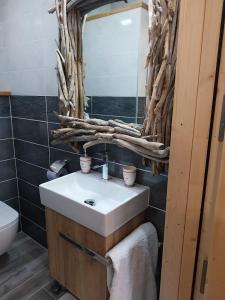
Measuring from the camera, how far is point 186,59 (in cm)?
68

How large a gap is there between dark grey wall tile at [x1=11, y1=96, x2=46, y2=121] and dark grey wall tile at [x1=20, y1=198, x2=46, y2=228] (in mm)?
864

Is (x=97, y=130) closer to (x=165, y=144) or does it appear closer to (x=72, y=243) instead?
(x=165, y=144)

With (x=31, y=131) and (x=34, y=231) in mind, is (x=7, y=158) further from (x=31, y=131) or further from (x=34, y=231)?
(x=34, y=231)

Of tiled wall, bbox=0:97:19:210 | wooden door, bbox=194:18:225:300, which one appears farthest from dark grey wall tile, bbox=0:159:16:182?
wooden door, bbox=194:18:225:300

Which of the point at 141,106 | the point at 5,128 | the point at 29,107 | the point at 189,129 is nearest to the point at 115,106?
the point at 141,106

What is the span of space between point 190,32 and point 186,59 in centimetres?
8

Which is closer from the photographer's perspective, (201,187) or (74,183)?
(201,187)

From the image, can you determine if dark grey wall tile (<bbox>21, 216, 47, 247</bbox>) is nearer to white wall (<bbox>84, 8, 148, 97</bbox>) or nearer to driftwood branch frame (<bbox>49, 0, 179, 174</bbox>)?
driftwood branch frame (<bbox>49, 0, 179, 174</bbox>)

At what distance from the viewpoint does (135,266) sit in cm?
112

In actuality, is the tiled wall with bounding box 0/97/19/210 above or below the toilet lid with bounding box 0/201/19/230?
above

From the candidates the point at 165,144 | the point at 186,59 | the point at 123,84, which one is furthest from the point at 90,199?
the point at 186,59

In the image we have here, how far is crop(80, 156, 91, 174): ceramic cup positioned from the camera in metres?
1.49

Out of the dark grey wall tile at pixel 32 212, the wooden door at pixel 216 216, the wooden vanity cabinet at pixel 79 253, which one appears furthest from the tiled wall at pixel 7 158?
the wooden door at pixel 216 216

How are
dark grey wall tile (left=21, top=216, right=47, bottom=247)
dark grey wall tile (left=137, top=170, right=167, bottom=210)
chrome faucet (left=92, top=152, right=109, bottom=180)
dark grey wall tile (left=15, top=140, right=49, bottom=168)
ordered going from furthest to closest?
dark grey wall tile (left=21, top=216, right=47, bottom=247) < dark grey wall tile (left=15, top=140, right=49, bottom=168) < chrome faucet (left=92, top=152, right=109, bottom=180) < dark grey wall tile (left=137, top=170, right=167, bottom=210)
